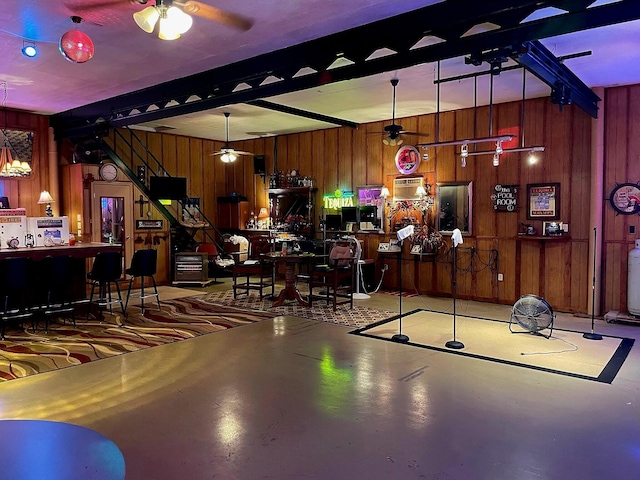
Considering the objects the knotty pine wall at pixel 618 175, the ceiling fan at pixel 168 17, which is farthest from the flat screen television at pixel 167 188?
the knotty pine wall at pixel 618 175

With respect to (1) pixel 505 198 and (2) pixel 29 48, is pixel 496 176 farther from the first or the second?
(2) pixel 29 48

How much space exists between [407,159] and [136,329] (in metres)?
5.64

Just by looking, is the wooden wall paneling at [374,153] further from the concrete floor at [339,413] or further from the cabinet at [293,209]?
the concrete floor at [339,413]

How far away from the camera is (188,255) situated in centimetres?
1010

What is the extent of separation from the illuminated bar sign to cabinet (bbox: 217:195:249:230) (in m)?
2.44

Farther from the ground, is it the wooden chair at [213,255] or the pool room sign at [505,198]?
the pool room sign at [505,198]

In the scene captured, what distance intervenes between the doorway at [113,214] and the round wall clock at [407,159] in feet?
18.1

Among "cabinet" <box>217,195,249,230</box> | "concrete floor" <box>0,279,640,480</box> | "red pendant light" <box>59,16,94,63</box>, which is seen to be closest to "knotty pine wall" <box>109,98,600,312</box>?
"cabinet" <box>217,195,249,230</box>

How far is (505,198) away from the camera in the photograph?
792 cm

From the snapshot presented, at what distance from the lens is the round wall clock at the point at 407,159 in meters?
8.91

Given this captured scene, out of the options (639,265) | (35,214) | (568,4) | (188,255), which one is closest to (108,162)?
(35,214)

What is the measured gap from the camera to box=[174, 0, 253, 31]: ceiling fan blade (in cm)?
371

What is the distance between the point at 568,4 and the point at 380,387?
3426mm

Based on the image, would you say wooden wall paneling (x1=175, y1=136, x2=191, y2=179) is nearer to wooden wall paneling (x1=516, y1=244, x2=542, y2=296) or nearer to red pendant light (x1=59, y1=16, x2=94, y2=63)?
red pendant light (x1=59, y1=16, x2=94, y2=63)
